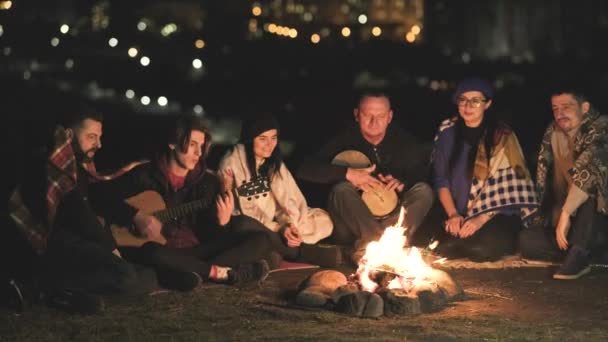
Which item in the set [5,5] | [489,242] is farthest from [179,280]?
[5,5]

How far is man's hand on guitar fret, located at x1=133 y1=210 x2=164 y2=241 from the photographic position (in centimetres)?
749

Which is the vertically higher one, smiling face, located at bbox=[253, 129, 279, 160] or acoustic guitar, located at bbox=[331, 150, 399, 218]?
smiling face, located at bbox=[253, 129, 279, 160]

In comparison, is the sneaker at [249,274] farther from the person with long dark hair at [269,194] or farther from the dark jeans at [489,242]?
the dark jeans at [489,242]

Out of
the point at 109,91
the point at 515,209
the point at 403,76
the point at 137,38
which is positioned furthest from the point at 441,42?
the point at 515,209

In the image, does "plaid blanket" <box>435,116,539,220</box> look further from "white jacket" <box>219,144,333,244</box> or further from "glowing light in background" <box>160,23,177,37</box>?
"glowing light in background" <box>160,23,177,37</box>

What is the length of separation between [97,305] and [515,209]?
402 centimetres

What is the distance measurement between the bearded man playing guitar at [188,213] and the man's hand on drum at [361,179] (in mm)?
1171

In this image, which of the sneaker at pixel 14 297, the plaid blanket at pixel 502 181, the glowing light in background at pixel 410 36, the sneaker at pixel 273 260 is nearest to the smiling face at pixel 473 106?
the plaid blanket at pixel 502 181

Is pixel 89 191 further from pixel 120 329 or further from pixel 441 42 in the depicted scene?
pixel 441 42

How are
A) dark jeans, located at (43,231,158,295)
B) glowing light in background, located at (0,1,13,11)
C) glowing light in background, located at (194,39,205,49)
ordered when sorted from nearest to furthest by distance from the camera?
1. dark jeans, located at (43,231,158,295)
2. glowing light in background, located at (0,1,13,11)
3. glowing light in background, located at (194,39,205,49)

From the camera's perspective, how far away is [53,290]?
→ 21.6 ft

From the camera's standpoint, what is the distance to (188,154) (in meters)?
7.64

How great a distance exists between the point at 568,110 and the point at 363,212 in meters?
1.92

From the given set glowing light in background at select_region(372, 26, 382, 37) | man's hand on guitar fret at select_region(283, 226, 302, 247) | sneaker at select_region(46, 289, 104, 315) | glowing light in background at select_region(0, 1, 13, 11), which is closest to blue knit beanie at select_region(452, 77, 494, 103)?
man's hand on guitar fret at select_region(283, 226, 302, 247)
